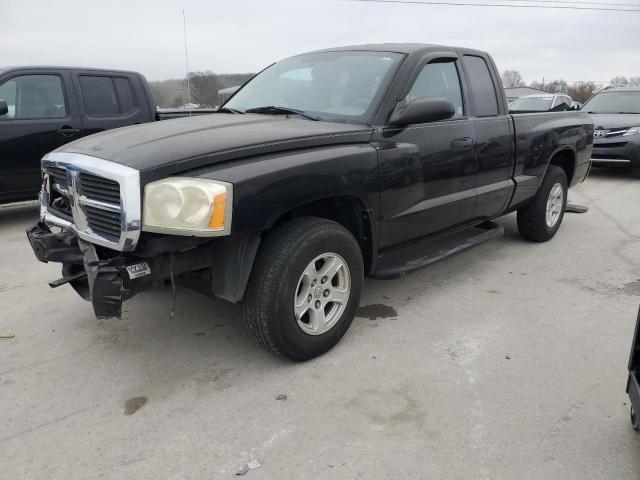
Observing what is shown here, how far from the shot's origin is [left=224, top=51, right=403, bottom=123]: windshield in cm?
349

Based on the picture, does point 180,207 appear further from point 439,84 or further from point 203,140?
point 439,84

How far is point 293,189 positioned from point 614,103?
10265mm

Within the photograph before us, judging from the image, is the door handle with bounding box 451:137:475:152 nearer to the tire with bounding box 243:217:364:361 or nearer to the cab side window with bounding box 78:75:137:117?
the tire with bounding box 243:217:364:361

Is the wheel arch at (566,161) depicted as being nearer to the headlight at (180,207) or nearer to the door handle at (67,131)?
the headlight at (180,207)

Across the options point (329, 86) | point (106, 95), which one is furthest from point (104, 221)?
point (106, 95)

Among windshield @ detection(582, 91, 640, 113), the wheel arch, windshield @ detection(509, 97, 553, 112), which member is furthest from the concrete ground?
windshield @ detection(509, 97, 553, 112)

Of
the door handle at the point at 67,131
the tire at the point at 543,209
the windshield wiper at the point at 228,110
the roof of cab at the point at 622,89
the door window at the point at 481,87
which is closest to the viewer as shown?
the windshield wiper at the point at 228,110

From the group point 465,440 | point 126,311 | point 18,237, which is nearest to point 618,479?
point 465,440

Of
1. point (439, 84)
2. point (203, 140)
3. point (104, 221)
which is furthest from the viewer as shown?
point (439, 84)

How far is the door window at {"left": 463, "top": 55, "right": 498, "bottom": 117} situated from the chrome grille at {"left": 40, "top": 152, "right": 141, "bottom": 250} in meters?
2.93

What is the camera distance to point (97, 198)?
2646mm

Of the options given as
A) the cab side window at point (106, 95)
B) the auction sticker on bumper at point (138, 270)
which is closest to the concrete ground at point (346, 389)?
the auction sticker on bumper at point (138, 270)

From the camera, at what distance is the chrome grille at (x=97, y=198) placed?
2.42 meters

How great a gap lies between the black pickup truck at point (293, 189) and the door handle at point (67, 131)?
124 inches
